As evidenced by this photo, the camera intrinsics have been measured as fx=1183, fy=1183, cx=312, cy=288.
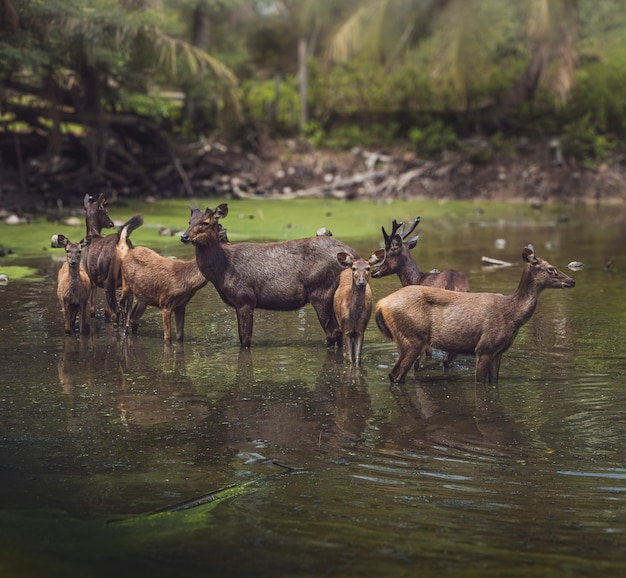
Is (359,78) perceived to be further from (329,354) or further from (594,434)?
(594,434)

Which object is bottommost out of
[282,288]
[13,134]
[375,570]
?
[375,570]

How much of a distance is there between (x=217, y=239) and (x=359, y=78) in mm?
25753

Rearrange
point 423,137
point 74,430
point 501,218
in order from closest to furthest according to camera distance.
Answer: point 74,430, point 501,218, point 423,137

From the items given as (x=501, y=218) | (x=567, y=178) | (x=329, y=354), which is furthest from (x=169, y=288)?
(x=567, y=178)

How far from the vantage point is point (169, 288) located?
1269cm

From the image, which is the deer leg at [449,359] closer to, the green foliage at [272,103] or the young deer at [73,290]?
the young deer at [73,290]

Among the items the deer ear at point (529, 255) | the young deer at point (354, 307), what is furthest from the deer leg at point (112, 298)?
the deer ear at point (529, 255)

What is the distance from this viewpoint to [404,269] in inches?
486

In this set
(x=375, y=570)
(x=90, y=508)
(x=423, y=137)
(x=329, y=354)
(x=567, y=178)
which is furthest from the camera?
(x=423, y=137)

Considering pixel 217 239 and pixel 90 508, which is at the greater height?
pixel 217 239

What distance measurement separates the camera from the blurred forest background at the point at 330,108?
1051 inches

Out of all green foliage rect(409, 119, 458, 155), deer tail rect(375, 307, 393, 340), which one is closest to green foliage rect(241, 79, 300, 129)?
green foliage rect(409, 119, 458, 155)

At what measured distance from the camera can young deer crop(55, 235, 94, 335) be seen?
41.7 feet

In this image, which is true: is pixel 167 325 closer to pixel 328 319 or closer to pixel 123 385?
pixel 328 319
